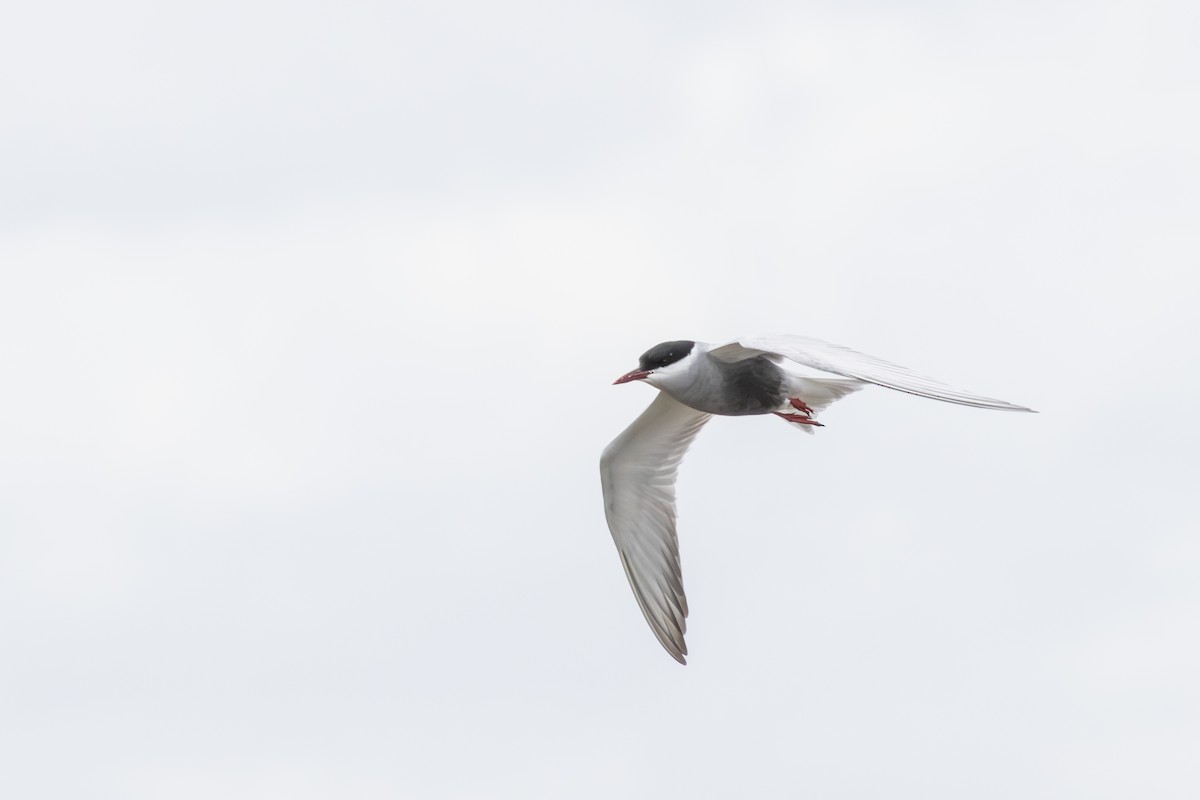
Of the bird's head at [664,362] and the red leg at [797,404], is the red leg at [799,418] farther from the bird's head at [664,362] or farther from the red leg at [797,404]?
the bird's head at [664,362]

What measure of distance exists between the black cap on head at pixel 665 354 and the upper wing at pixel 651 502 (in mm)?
2357

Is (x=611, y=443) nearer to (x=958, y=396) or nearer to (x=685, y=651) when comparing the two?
(x=685, y=651)

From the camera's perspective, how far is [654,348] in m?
17.6

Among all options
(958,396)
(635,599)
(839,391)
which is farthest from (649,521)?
(958,396)

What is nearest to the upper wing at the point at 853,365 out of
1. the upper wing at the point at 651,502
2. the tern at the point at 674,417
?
the tern at the point at 674,417

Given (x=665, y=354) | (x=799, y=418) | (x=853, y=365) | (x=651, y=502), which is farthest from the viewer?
(x=651, y=502)

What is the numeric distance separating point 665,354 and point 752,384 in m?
1.18

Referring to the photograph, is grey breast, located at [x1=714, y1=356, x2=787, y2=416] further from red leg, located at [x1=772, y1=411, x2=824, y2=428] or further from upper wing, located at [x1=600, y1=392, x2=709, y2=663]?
upper wing, located at [x1=600, y1=392, x2=709, y2=663]

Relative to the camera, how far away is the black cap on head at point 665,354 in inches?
690

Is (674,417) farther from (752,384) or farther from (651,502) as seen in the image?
(752,384)

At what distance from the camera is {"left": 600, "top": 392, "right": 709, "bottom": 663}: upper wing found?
19.9 m

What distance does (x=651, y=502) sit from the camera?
20.2 m

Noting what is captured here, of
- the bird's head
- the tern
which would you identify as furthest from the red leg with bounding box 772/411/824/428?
the bird's head

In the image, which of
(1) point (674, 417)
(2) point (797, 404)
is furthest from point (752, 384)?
(1) point (674, 417)
